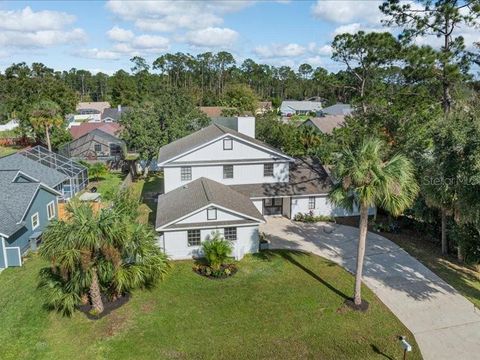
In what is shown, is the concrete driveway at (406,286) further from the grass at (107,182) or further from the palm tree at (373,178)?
the grass at (107,182)

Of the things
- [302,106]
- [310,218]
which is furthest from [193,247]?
[302,106]

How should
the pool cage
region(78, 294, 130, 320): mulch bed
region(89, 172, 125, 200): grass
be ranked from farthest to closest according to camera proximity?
region(89, 172, 125, 200): grass < the pool cage < region(78, 294, 130, 320): mulch bed

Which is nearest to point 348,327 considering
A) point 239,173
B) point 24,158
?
point 239,173

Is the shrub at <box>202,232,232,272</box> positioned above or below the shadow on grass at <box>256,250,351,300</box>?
above

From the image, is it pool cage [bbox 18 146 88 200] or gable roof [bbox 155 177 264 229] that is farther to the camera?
pool cage [bbox 18 146 88 200]

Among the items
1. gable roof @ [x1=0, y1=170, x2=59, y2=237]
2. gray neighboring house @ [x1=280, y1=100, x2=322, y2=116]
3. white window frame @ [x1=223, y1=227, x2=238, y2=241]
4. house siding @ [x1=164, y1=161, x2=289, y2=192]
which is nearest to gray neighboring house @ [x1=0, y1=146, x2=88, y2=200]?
Answer: gable roof @ [x1=0, y1=170, x2=59, y2=237]

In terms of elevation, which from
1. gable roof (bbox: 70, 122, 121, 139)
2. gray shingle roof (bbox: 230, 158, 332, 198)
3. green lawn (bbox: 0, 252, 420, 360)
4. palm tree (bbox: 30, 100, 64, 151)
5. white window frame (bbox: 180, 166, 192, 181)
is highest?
palm tree (bbox: 30, 100, 64, 151)

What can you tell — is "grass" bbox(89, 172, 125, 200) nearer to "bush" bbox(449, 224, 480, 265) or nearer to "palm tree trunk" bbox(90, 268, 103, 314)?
"palm tree trunk" bbox(90, 268, 103, 314)
